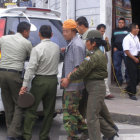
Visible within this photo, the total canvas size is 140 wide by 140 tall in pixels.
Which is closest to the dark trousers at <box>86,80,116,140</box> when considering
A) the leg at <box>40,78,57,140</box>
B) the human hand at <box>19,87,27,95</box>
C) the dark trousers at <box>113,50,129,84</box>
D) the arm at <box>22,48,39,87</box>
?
the leg at <box>40,78,57,140</box>

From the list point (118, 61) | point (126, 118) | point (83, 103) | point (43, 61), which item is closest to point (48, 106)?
point (83, 103)

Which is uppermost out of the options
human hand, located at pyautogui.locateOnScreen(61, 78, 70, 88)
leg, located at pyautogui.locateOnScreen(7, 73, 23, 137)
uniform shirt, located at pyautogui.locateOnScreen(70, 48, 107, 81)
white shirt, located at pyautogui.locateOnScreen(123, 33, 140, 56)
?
white shirt, located at pyautogui.locateOnScreen(123, 33, 140, 56)

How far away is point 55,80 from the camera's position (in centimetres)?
513

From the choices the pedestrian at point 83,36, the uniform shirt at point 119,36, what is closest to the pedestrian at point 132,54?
the uniform shirt at point 119,36

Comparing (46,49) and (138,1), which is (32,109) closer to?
(46,49)

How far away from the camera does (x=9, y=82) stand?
518 centimetres

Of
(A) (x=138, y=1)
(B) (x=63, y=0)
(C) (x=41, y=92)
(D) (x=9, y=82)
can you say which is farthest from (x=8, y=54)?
(A) (x=138, y=1)

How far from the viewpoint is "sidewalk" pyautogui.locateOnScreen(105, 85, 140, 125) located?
6691 millimetres

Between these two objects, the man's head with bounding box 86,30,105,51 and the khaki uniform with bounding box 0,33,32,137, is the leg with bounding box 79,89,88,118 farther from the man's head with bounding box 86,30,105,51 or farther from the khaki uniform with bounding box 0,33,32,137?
the khaki uniform with bounding box 0,33,32,137

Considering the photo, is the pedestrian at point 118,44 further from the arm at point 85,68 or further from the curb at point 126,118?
the arm at point 85,68

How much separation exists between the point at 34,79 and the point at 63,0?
7.68 meters

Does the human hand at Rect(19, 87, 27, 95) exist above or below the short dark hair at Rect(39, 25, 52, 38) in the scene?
below

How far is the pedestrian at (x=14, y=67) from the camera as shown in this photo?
5.19 m

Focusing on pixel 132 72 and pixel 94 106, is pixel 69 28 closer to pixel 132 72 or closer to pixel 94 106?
pixel 94 106
